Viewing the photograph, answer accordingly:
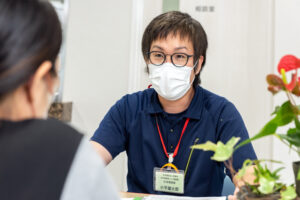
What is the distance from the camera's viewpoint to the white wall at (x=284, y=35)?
8.47 feet

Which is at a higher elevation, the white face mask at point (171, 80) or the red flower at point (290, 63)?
the red flower at point (290, 63)

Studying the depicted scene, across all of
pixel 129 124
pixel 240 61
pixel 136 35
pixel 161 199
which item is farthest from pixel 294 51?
pixel 161 199

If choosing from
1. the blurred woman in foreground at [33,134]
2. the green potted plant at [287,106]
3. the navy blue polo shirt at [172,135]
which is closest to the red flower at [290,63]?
the green potted plant at [287,106]

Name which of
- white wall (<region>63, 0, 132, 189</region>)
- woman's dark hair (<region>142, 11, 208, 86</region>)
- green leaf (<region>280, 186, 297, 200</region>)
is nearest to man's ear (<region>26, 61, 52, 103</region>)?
green leaf (<region>280, 186, 297, 200</region>)

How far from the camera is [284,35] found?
260 cm

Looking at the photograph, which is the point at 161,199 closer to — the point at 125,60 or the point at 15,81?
the point at 15,81

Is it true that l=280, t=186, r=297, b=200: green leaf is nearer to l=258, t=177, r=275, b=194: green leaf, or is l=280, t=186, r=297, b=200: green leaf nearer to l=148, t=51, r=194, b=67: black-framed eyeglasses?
l=258, t=177, r=275, b=194: green leaf

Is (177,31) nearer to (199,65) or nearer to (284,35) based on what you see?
(199,65)

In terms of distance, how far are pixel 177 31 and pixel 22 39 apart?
1076mm

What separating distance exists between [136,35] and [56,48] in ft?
7.06

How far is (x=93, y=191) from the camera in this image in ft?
1.94

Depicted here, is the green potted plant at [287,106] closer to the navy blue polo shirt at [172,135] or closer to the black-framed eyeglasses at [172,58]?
the navy blue polo shirt at [172,135]

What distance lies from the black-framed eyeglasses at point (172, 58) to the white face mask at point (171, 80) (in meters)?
0.02

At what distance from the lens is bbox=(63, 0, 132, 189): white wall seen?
2.79 meters
